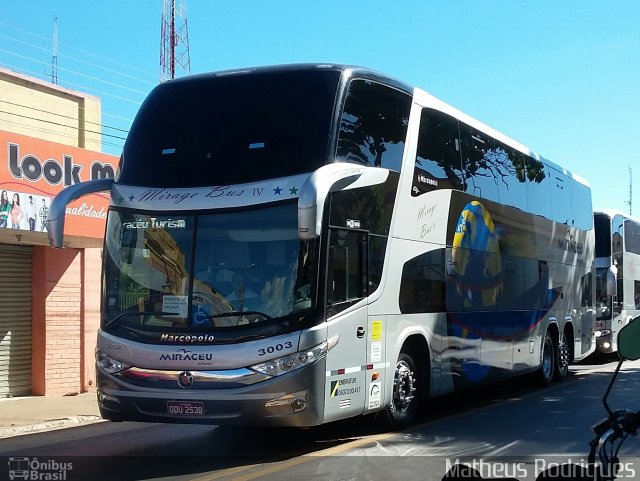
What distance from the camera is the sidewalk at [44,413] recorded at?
11.7 meters

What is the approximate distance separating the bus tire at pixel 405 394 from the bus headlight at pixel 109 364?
3.29 meters

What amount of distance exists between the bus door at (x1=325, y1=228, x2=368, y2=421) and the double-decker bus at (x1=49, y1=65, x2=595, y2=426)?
0.07ft

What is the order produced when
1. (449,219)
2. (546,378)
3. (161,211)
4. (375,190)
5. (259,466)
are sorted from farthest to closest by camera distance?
(546,378) → (449,219) → (375,190) → (161,211) → (259,466)

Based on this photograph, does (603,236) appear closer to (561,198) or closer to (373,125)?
(561,198)

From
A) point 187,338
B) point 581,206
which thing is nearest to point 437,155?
point 187,338

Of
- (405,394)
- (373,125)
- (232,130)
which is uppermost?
(373,125)

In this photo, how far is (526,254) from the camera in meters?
15.0

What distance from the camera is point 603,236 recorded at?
22.7 metres

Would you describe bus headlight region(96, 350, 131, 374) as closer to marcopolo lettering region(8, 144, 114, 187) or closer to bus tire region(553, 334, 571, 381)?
marcopolo lettering region(8, 144, 114, 187)

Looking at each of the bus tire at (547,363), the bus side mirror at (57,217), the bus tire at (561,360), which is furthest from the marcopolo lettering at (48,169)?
the bus tire at (561,360)

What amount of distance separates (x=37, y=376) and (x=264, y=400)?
357 inches

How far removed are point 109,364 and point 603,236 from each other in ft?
57.7

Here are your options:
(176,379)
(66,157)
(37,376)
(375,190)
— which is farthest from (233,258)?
(37,376)

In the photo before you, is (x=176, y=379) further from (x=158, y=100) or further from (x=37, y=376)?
(x=37, y=376)
